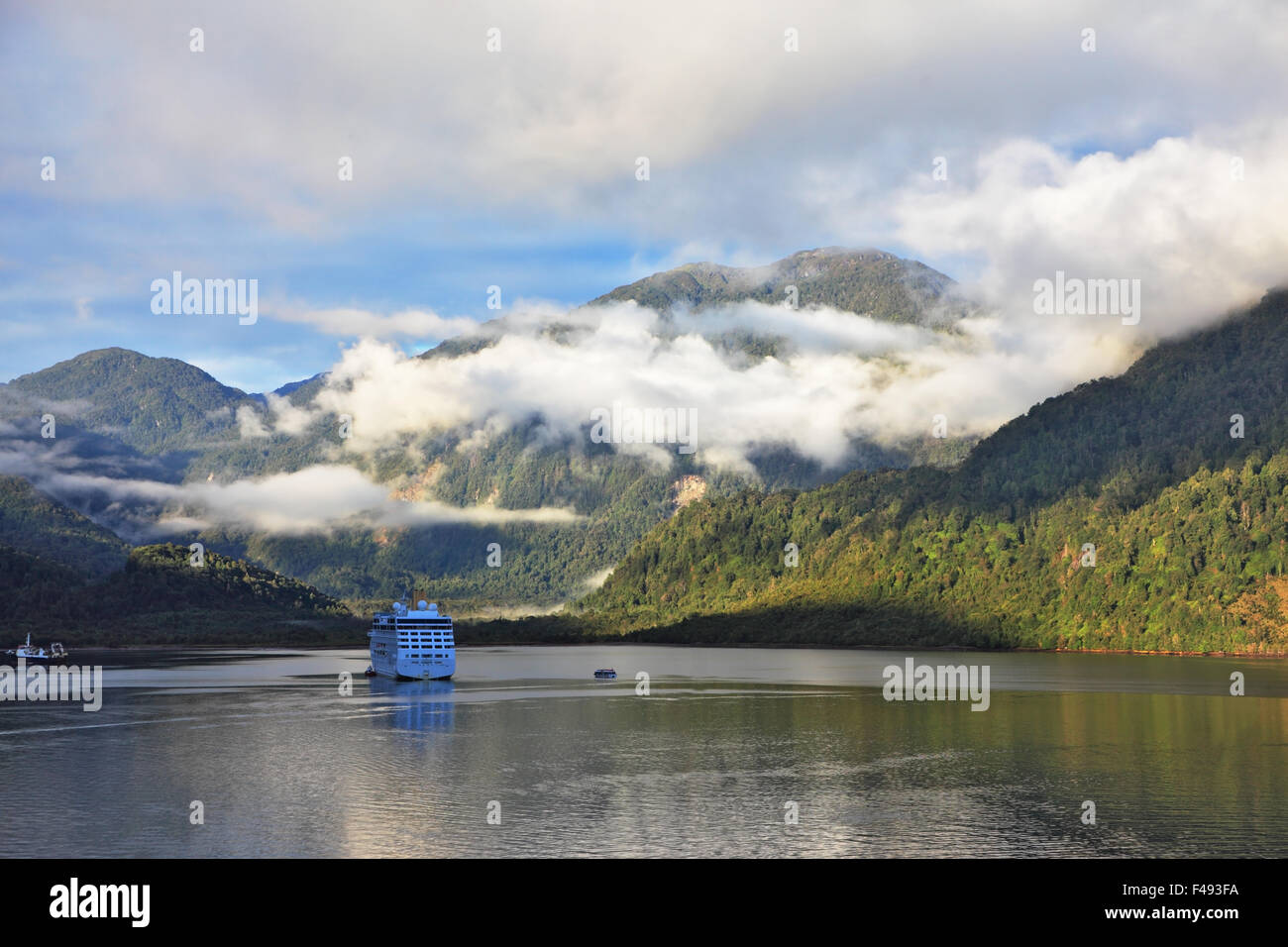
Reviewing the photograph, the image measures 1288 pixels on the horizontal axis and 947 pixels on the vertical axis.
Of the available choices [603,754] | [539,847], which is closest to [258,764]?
[603,754]

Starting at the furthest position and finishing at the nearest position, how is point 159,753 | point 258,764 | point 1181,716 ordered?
point 1181,716 → point 159,753 → point 258,764

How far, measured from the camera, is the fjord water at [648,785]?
295ft

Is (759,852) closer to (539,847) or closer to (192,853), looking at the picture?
(539,847)

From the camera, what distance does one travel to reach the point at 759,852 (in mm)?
86438

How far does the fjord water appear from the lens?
8988 cm

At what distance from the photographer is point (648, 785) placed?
115 m

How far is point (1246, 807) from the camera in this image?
100 m
